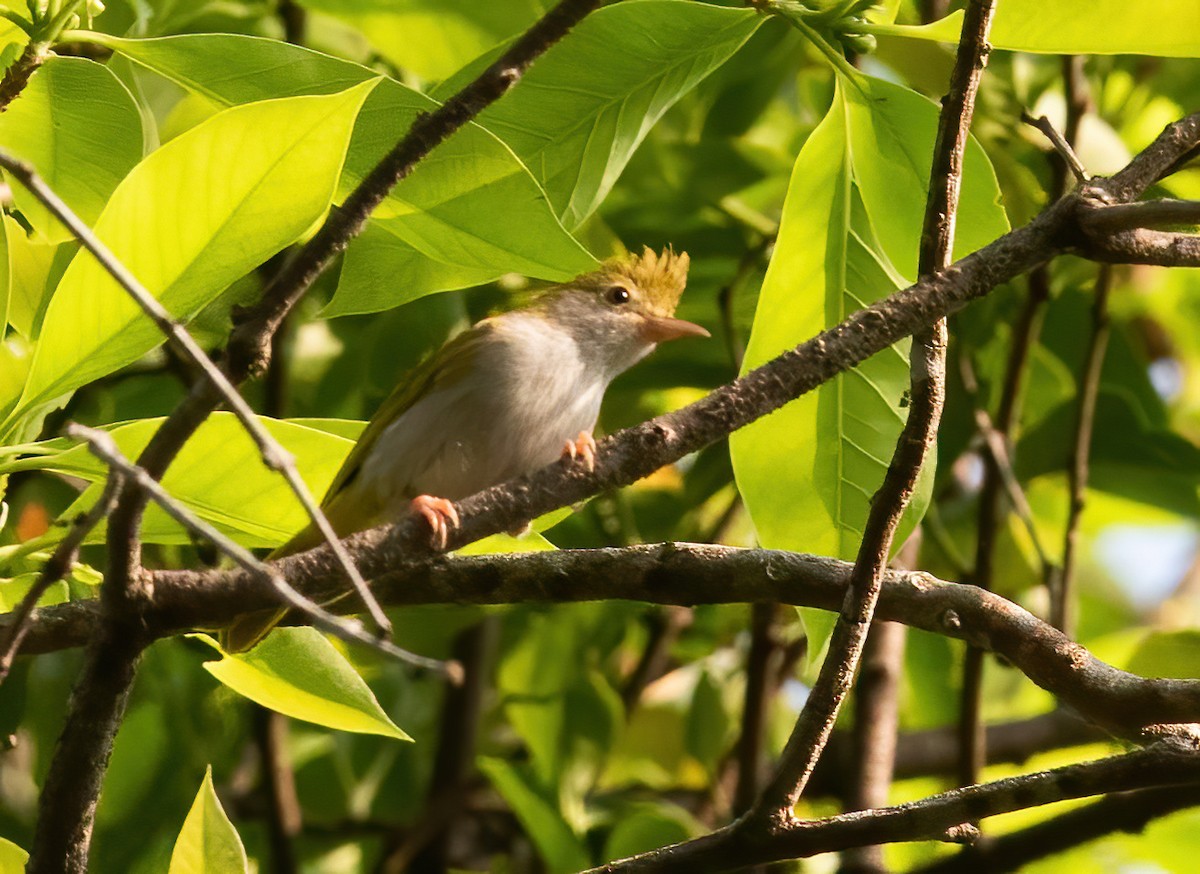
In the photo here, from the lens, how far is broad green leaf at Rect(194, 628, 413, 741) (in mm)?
1457

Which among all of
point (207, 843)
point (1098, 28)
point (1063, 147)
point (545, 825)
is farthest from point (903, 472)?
point (545, 825)

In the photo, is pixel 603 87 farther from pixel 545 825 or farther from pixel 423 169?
pixel 545 825

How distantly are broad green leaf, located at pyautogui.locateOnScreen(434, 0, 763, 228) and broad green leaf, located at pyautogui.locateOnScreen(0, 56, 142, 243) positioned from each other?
0.36m

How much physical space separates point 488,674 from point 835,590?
194cm

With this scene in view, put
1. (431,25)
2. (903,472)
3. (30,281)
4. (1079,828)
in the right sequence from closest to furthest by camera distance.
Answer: (903,472) < (1079,828) < (431,25) < (30,281)

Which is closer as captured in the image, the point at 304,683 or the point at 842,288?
the point at 304,683

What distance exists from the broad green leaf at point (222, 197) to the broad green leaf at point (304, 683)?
39cm

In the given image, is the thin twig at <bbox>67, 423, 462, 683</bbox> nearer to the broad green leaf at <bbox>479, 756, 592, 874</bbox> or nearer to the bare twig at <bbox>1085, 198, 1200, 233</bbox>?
the bare twig at <bbox>1085, 198, 1200, 233</bbox>

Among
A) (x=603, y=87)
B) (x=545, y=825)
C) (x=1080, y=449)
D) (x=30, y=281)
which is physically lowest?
(x=545, y=825)

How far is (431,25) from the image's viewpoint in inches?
65.1

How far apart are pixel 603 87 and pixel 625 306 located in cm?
99

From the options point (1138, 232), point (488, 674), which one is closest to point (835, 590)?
point (1138, 232)

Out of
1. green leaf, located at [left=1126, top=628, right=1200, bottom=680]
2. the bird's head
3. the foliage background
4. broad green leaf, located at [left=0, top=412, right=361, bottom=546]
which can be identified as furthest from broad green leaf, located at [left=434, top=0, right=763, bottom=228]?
green leaf, located at [left=1126, top=628, right=1200, bottom=680]

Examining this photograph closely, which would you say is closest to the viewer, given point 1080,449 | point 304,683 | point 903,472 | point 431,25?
point 903,472
